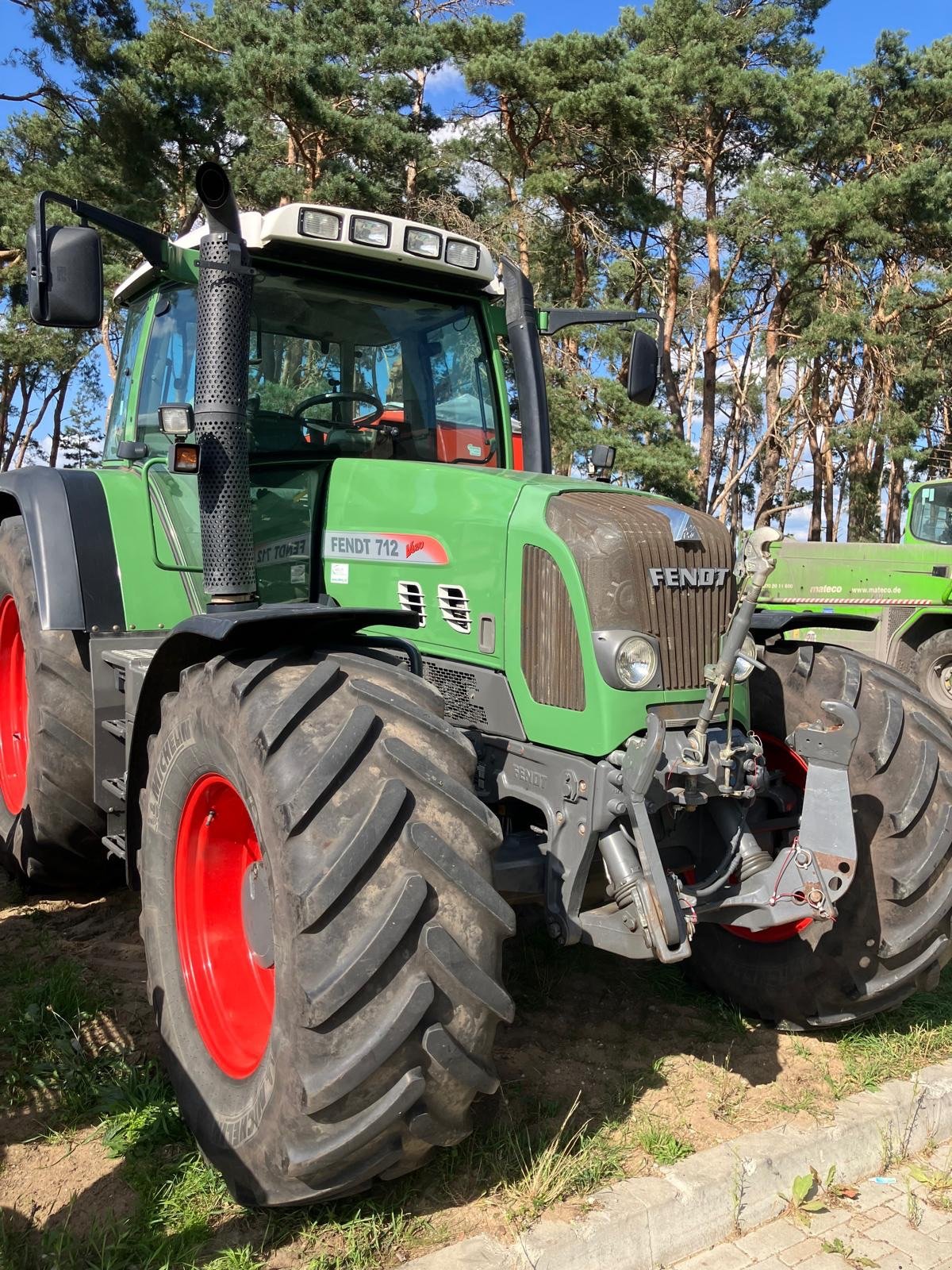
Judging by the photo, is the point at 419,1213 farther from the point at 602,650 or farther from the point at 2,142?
the point at 2,142

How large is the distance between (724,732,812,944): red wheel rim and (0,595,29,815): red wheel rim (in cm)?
317

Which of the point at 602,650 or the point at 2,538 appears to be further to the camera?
the point at 2,538

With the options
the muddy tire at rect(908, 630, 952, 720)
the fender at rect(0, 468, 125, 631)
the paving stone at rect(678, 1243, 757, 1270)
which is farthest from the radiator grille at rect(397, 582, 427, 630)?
the muddy tire at rect(908, 630, 952, 720)

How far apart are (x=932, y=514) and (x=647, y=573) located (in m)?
10.3

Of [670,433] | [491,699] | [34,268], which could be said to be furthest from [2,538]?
[670,433]

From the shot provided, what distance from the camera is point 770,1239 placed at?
2.56 metres

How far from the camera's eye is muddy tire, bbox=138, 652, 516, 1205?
2.20 meters

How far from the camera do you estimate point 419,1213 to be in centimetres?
249

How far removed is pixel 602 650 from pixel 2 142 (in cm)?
2346

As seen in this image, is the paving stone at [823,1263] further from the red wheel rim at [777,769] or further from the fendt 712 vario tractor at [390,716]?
the red wheel rim at [777,769]

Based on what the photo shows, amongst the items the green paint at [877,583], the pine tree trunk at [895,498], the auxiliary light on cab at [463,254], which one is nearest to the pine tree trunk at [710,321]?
the pine tree trunk at [895,498]

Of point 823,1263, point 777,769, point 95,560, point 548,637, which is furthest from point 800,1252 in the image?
point 95,560

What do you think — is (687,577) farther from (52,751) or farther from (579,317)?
(52,751)

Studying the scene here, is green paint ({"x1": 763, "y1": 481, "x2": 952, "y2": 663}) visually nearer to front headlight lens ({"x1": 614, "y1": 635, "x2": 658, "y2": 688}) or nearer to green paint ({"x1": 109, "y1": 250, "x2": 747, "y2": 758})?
green paint ({"x1": 109, "y1": 250, "x2": 747, "y2": 758})
